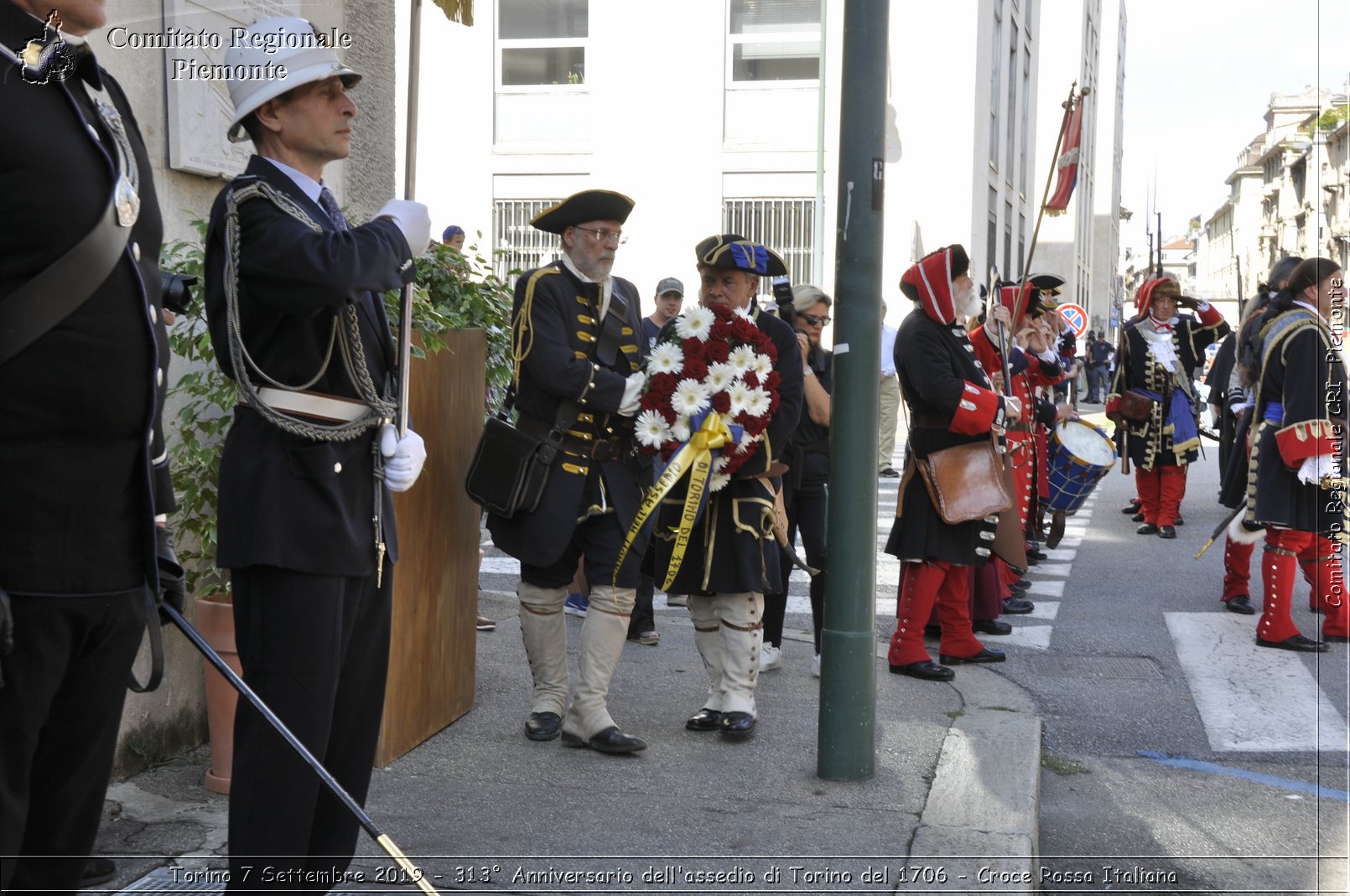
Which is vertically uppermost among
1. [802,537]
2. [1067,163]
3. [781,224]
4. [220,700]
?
[781,224]

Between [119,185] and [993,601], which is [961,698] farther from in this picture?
[119,185]

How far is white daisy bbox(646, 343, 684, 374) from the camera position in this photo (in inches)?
202

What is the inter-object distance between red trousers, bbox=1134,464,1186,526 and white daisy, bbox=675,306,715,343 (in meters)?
7.72

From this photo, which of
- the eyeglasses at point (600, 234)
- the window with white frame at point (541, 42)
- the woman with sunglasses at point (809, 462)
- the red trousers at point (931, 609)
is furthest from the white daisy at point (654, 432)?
the window with white frame at point (541, 42)

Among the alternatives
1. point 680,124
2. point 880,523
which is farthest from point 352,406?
point 680,124

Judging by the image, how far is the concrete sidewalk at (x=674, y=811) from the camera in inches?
149

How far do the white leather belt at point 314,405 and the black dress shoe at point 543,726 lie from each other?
7.65ft

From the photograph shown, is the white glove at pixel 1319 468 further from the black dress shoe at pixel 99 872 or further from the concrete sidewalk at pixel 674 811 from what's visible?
the black dress shoe at pixel 99 872

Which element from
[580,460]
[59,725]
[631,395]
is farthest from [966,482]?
[59,725]

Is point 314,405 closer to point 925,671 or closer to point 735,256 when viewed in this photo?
point 735,256

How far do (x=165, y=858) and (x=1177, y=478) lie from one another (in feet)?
32.7

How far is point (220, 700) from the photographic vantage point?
4.31 m

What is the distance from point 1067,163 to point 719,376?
6150mm

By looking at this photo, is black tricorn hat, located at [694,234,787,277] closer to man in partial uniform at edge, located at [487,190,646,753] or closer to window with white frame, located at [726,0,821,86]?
man in partial uniform at edge, located at [487,190,646,753]
